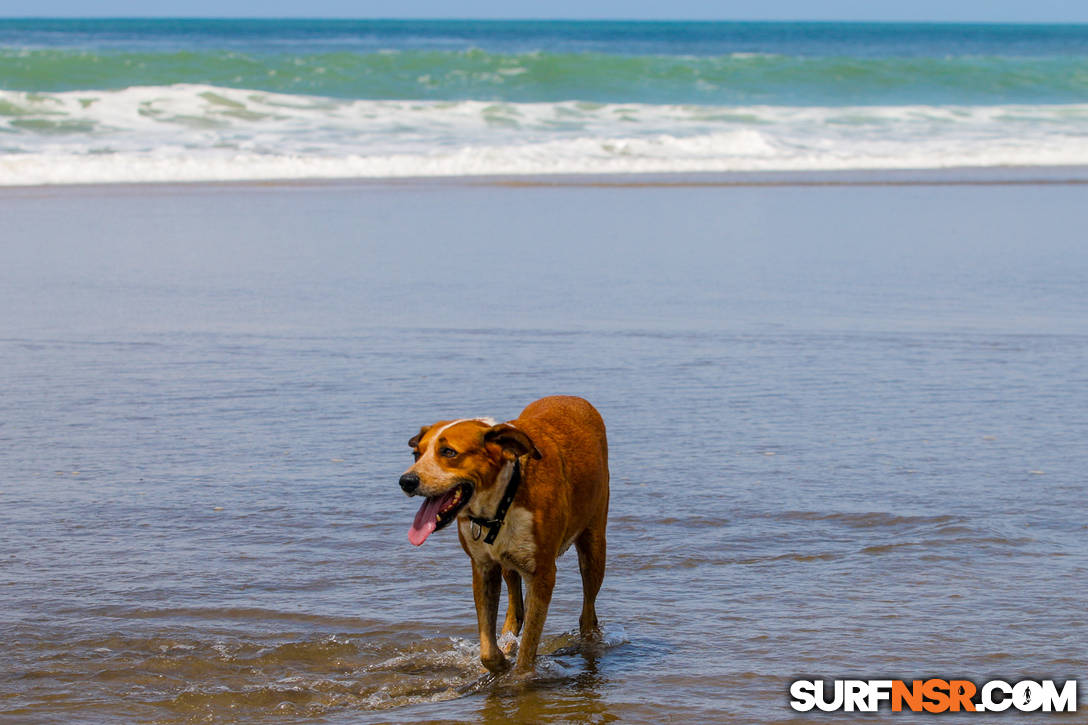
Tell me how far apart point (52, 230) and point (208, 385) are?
8287 mm

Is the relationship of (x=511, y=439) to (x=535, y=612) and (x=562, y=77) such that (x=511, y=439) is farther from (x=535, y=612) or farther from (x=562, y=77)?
(x=562, y=77)

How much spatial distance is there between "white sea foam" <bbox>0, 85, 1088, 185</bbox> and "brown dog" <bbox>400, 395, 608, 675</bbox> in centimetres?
2017

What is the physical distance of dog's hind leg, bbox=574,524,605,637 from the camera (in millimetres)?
4688

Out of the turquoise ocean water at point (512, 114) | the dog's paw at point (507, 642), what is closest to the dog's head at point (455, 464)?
the dog's paw at point (507, 642)

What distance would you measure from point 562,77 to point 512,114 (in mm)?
10098

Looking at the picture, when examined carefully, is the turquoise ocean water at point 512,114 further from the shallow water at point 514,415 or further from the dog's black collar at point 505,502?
the dog's black collar at point 505,502

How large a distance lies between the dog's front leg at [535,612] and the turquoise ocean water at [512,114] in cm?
2071

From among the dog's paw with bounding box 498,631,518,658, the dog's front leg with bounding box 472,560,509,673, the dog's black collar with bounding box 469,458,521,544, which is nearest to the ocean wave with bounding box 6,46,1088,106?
the dog's paw with bounding box 498,631,518,658

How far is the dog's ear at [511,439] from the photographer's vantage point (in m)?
3.95

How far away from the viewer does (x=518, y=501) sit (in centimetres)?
409

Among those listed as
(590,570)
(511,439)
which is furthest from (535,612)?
(511,439)

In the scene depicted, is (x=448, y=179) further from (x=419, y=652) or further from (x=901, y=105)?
(x=901, y=105)

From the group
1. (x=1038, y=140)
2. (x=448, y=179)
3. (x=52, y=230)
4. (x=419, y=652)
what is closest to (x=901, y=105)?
(x=1038, y=140)

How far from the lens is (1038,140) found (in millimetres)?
32219
